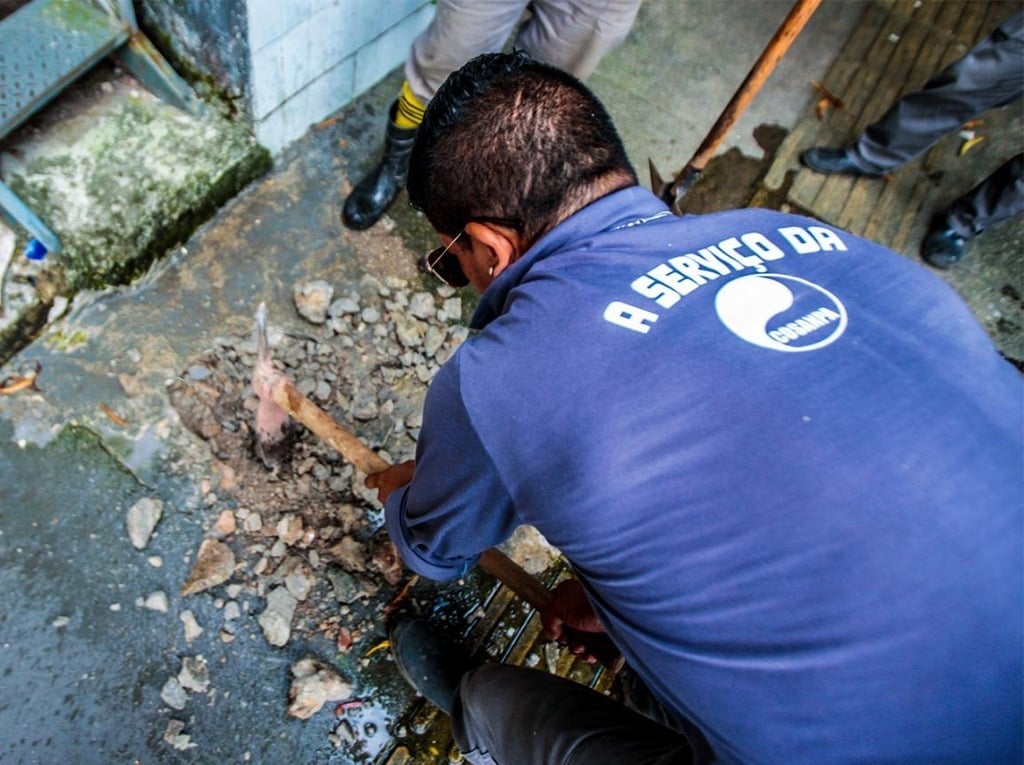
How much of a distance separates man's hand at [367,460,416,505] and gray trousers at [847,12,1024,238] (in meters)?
2.69

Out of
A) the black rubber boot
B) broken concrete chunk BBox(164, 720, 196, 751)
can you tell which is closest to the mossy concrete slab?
the black rubber boot

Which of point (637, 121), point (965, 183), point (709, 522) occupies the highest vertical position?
point (709, 522)

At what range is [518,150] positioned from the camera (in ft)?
4.27

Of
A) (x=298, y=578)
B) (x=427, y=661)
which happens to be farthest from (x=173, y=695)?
(x=427, y=661)

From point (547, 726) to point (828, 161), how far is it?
286 cm

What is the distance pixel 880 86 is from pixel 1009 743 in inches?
141

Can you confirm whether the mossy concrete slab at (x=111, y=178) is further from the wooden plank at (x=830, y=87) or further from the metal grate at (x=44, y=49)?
the wooden plank at (x=830, y=87)

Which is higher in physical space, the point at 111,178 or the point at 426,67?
the point at 111,178

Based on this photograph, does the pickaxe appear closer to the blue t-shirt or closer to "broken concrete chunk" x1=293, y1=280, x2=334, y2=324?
"broken concrete chunk" x1=293, y1=280, x2=334, y2=324

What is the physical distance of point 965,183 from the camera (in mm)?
3535

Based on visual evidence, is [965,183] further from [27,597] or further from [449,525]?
[27,597]

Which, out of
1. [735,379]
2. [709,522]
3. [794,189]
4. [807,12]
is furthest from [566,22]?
[709,522]

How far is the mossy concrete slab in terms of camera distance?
218cm

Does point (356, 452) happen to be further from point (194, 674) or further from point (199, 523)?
point (194, 674)
